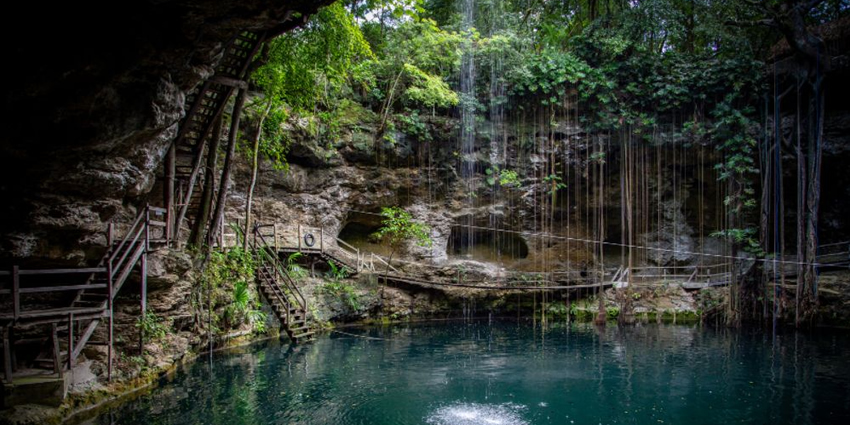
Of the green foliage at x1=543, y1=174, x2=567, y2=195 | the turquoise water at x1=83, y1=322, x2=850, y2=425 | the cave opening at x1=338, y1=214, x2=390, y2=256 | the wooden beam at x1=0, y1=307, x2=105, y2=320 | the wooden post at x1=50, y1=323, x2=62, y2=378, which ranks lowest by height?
the turquoise water at x1=83, y1=322, x2=850, y2=425

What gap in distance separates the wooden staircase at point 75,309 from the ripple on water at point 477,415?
5115 millimetres

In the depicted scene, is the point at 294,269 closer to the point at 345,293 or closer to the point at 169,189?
the point at 345,293

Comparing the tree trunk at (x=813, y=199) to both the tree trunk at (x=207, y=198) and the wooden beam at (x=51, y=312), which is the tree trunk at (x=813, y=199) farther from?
the wooden beam at (x=51, y=312)

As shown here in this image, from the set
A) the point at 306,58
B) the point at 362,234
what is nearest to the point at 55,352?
the point at 306,58

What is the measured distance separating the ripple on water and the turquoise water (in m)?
0.02

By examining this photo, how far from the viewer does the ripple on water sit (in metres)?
7.74

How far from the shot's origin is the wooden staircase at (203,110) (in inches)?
394

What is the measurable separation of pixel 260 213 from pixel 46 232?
1031cm

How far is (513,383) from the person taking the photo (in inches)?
396

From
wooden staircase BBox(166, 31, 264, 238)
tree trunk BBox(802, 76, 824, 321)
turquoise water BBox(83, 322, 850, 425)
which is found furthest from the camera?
tree trunk BBox(802, 76, 824, 321)

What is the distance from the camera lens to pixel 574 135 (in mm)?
21344

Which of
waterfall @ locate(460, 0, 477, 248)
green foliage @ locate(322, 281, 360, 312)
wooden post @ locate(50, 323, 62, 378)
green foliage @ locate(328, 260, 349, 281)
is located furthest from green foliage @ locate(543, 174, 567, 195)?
wooden post @ locate(50, 323, 62, 378)

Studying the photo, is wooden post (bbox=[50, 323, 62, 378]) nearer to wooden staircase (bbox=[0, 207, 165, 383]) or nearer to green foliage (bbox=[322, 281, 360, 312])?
wooden staircase (bbox=[0, 207, 165, 383])

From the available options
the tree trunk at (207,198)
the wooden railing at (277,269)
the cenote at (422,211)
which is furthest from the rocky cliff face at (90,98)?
the wooden railing at (277,269)
